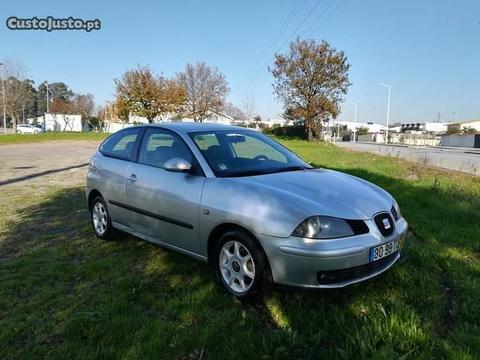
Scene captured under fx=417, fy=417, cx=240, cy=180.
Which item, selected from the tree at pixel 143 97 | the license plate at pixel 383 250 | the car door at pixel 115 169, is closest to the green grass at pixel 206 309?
the license plate at pixel 383 250

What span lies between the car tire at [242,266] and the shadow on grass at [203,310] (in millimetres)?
131

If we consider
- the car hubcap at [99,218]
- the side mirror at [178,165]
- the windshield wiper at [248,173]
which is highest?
the side mirror at [178,165]

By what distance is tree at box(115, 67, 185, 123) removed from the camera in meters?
42.3

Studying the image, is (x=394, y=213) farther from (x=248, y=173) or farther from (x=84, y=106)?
(x=84, y=106)

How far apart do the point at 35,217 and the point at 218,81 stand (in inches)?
2128

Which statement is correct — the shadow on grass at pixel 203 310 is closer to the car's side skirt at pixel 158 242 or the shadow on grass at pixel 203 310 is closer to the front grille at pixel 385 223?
the car's side skirt at pixel 158 242

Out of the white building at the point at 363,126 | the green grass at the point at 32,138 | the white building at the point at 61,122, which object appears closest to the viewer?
the green grass at the point at 32,138

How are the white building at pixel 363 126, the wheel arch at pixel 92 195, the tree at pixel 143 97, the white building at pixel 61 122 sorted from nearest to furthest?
the wheel arch at pixel 92 195 → the tree at pixel 143 97 → the white building at pixel 61 122 → the white building at pixel 363 126

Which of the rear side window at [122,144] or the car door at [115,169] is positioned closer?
the car door at [115,169]

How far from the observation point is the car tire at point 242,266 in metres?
3.38

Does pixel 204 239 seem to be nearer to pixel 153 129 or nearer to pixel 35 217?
pixel 153 129

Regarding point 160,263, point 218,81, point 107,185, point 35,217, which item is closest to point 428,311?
point 160,263

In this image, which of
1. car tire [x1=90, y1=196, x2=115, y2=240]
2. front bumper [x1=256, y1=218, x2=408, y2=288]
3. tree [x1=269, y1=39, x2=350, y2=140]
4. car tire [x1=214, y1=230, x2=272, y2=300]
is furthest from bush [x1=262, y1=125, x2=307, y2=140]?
front bumper [x1=256, y1=218, x2=408, y2=288]

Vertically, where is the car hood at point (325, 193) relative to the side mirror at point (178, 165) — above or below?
below
